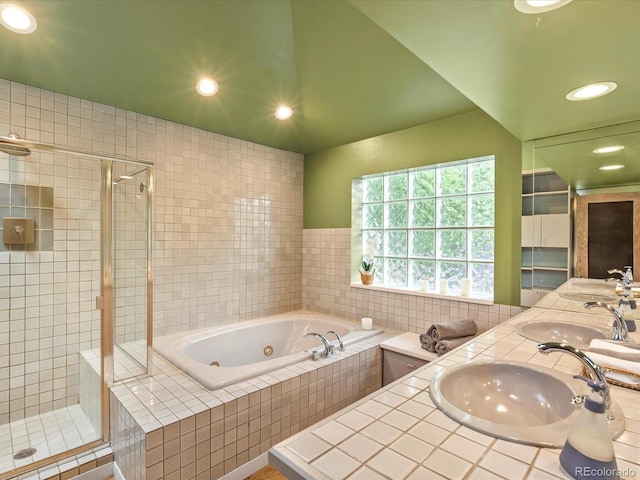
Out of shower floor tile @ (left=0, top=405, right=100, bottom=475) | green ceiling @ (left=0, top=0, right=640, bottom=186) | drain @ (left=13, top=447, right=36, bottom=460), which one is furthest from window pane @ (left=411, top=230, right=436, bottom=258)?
drain @ (left=13, top=447, right=36, bottom=460)

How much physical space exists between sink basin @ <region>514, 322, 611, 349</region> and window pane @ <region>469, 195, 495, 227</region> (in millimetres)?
1202

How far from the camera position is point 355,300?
3.41 meters

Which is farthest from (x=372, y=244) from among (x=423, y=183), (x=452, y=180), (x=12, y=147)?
(x=12, y=147)

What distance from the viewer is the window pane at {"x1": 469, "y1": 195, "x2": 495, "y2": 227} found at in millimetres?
2775

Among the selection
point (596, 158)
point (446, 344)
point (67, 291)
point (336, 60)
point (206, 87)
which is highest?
point (336, 60)

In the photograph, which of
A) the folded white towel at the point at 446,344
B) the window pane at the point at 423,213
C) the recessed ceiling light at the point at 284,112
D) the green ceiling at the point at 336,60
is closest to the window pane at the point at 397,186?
the window pane at the point at 423,213

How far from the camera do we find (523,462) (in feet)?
2.36

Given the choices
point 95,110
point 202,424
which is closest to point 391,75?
point 95,110

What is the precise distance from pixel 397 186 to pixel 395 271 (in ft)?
2.90

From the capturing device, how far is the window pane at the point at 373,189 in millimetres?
3496

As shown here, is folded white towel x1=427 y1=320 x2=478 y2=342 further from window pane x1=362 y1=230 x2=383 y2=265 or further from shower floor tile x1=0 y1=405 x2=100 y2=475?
shower floor tile x1=0 y1=405 x2=100 y2=475

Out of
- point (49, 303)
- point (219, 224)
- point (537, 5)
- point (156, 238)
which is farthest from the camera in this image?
point (219, 224)

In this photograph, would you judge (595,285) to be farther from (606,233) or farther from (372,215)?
(372,215)

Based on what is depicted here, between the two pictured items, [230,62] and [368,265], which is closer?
[230,62]
